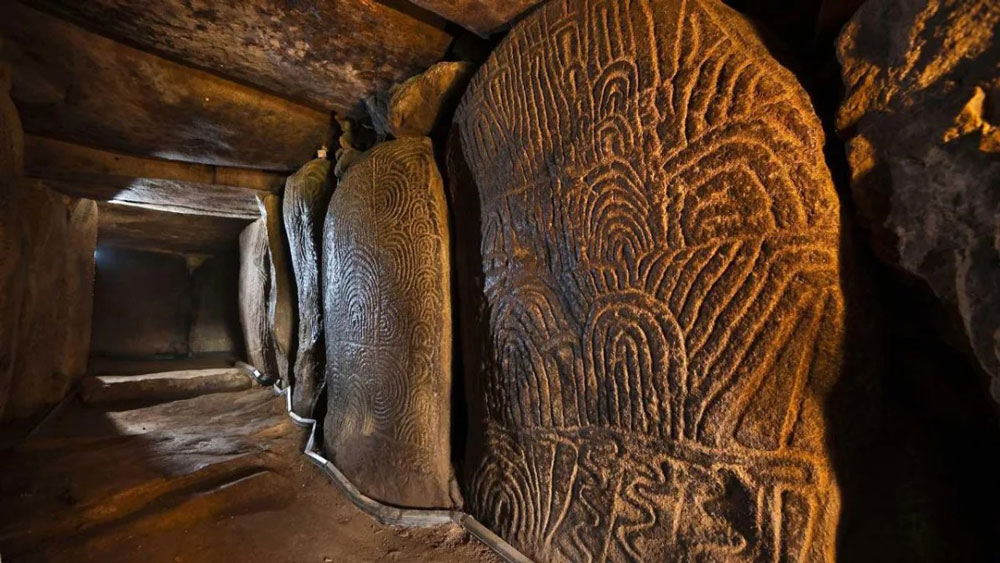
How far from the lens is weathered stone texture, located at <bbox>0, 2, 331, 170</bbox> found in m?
1.82

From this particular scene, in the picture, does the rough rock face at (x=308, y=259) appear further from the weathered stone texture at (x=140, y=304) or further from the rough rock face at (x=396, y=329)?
the weathered stone texture at (x=140, y=304)

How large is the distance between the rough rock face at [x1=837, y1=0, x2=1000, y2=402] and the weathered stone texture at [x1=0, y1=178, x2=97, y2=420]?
2.95 m

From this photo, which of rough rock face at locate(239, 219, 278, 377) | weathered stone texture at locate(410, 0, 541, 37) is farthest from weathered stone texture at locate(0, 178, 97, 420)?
weathered stone texture at locate(410, 0, 541, 37)

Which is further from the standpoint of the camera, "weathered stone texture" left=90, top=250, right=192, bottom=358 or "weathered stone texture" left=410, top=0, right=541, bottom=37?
"weathered stone texture" left=90, top=250, right=192, bottom=358

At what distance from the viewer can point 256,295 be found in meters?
4.81

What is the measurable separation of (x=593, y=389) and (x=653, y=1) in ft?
3.61

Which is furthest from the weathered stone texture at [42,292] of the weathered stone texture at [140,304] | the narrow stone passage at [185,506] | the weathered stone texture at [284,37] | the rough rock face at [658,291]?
the weathered stone texture at [140,304]

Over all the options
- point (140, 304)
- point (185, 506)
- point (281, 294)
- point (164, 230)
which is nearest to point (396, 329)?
point (185, 506)

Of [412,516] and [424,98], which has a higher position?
[424,98]

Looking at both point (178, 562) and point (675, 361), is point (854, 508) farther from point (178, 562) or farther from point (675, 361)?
point (178, 562)

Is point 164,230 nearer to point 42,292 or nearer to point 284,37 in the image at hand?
point 42,292

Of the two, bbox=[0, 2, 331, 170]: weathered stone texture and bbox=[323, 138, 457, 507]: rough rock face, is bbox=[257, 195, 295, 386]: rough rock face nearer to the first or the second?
bbox=[0, 2, 331, 170]: weathered stone texture

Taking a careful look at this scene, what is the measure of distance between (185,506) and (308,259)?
5.46 ft

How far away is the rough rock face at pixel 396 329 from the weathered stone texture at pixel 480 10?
60 centimetres
